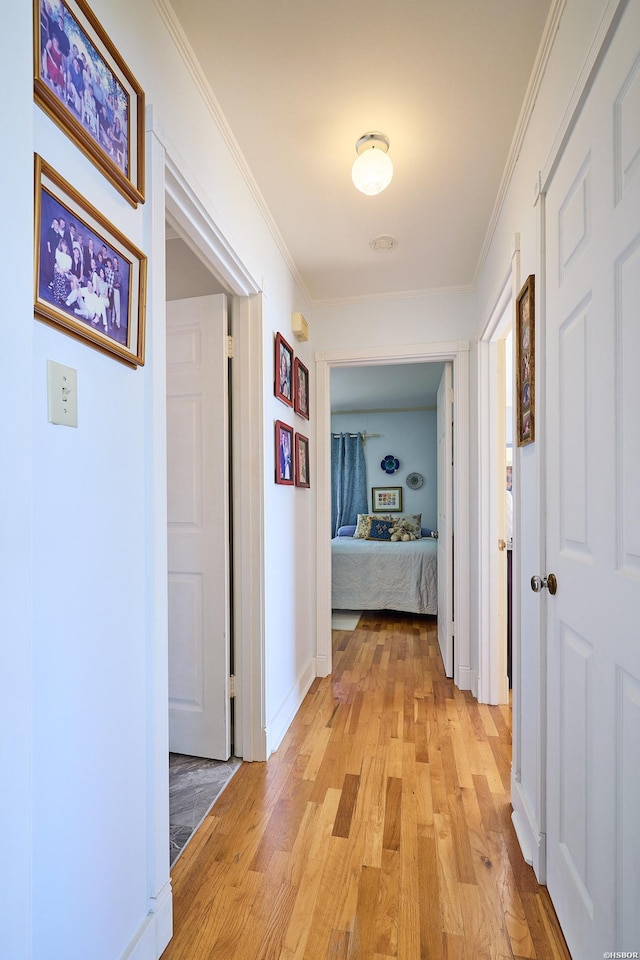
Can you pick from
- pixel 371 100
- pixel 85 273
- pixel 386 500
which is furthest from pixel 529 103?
pixel 386 500

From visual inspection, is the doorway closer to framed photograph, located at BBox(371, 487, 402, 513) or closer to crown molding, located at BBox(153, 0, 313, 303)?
crown molding, located at BBox(153, 0, 313, 303)

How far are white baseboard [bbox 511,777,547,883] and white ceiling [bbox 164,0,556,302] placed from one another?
2.34 meters

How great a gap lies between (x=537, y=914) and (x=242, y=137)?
2654 millimetres

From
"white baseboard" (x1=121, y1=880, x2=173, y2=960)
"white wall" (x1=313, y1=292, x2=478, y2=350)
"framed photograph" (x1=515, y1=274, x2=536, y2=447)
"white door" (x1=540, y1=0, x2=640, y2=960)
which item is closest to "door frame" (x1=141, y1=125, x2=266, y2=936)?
"white baseboard" (x1=121, y1=880, x2=173, y2=960)

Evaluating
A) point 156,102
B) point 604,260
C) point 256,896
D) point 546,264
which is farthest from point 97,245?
point 256,896

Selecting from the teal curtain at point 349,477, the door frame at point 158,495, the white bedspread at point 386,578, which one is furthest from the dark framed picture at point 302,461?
the teal curtain at point 349,477

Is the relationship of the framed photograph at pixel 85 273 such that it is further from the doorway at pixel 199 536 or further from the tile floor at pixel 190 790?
the tile floor at pixel 190 790

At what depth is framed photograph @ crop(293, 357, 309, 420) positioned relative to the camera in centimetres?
272

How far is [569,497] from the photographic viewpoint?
124 centimetres

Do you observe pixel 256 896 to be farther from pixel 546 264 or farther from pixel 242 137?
pixel 242 137

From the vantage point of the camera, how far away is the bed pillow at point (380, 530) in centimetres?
543

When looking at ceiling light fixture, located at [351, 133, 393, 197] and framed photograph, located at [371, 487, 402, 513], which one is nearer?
ceiling light fixture, located at [351, 133, 393, 197]

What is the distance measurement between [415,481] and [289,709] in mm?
4891

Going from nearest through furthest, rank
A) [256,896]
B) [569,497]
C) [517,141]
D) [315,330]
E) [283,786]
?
[569,497], [256,896], [517,141], [283,786], [315,330]
